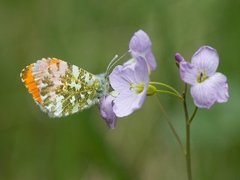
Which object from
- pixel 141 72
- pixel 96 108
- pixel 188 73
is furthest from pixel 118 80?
pixel 96 108

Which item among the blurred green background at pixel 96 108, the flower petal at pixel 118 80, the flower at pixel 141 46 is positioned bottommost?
the blurred green background at pixel 96 108

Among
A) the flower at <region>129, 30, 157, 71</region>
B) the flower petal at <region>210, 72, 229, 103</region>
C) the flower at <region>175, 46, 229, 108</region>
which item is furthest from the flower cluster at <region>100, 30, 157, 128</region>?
the flower petal at <region>210, 72, 229, 103</region>

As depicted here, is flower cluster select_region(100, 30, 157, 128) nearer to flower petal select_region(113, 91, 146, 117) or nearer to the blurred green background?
flower petal select_region(113, 91, 146, 117)

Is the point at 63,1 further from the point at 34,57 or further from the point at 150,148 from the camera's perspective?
the point at 150,148

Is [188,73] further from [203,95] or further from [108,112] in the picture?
[108,112]

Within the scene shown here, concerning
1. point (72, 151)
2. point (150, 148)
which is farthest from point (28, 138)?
point (150, 148)

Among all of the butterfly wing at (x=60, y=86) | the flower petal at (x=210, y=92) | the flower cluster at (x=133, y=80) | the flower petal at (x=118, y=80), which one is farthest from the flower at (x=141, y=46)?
the butterfly wing at (x=60, y=86)

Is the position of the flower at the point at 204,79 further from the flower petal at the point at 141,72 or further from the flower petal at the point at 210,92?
the flower petal at the point at 141,72
